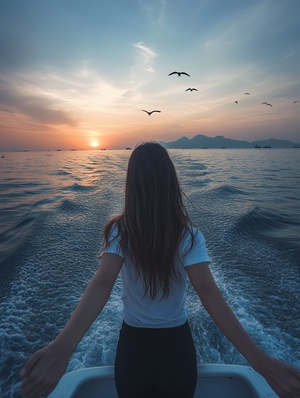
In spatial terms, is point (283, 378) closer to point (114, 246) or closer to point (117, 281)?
point (114, 246)

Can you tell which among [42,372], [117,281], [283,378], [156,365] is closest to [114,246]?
[42,372]

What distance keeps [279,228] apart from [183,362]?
9158 millimetres

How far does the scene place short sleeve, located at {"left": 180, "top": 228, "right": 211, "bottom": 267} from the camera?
147 cm

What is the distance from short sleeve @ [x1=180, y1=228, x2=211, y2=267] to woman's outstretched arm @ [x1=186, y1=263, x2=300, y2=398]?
0.03 m

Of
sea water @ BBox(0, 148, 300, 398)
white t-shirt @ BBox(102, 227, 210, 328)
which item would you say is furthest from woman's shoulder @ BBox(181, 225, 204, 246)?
sea water @ BBox(0, 148, 300, 398)

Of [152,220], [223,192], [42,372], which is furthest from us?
[223,192]

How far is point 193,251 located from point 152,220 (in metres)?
0.33

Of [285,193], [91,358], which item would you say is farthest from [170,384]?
[285,193]

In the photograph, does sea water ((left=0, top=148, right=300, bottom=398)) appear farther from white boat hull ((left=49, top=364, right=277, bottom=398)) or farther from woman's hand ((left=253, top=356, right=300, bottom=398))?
woman's hand ((left=253, top=356, right=300, bottom=398))

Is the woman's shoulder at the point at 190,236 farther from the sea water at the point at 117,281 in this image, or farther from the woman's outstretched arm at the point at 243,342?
the sea water at the point at 117,281

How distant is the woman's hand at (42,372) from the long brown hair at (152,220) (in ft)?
2.08

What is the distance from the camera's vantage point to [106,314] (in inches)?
172

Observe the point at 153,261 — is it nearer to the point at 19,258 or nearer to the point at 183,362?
the point at 183,362

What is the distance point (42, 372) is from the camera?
41.4 inches
